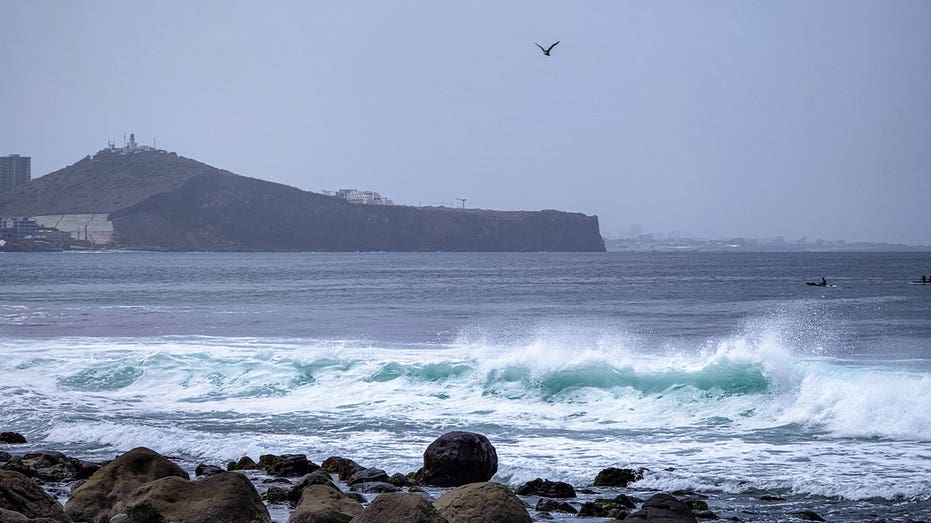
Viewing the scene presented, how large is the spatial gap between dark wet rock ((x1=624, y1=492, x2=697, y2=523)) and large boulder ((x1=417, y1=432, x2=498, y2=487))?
9.50ft

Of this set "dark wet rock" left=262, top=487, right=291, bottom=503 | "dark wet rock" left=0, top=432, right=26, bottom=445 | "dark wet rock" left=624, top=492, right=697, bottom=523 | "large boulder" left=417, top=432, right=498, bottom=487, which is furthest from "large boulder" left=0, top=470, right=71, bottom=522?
"dark wet rock" left=0, top=432, right=26, bottom=445

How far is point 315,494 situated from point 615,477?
4340 millimetres

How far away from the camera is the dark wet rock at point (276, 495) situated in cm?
1169

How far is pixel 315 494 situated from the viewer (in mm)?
10211

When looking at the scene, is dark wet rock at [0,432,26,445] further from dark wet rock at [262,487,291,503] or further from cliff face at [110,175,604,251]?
cliff face at [110,175,604,251]

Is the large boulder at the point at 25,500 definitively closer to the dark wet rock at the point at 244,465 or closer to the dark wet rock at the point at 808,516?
the dark wet rock at the point at 244,465

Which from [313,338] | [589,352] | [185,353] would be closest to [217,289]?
[313,338]

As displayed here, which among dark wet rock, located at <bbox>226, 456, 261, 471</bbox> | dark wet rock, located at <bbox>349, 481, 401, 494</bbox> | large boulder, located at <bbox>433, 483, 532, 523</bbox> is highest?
large boulder, located at <bbox>433, 483, 532, 523</bbox>

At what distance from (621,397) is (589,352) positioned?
306 cm

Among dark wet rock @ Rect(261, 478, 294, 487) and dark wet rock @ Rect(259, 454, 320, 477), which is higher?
dark wet rock @ Rect(259, 454, 320, 477)

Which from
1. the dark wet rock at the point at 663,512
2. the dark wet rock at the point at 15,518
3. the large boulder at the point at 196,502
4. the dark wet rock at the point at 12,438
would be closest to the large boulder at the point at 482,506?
the dark wet rock at the point at 663,512

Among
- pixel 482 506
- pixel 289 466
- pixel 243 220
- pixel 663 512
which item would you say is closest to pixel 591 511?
pixel 663 512

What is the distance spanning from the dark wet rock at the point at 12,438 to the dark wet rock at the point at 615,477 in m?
9.41

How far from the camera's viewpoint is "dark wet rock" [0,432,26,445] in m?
16.0
